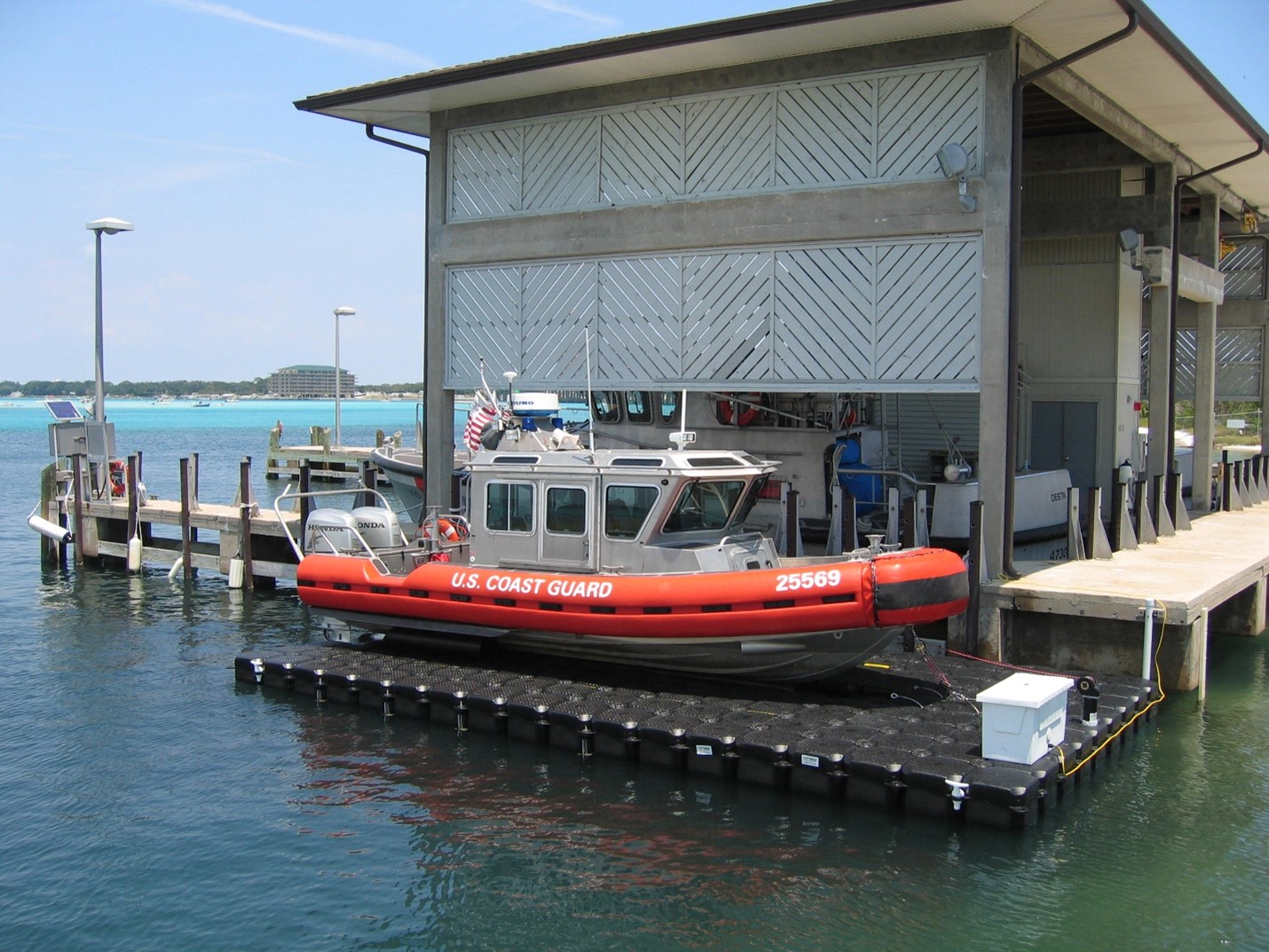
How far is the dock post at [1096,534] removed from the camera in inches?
524

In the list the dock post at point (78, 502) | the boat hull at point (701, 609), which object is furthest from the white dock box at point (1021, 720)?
the dock post at point (78, 502)

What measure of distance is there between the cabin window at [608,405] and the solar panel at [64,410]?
10063 millimetres

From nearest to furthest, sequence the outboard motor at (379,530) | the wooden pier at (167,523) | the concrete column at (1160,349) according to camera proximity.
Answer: the outboard motor at (379,530), the concrete column at (1160,349), the wooden pier at (167,523)

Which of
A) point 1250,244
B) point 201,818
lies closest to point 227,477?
point 1250,244

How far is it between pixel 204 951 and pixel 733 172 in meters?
10.0

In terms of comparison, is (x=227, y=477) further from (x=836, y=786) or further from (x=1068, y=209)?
(x=836, y=786)

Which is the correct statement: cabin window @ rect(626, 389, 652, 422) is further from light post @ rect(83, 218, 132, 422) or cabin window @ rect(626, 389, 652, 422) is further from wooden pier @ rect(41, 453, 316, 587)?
light post @ rect(83, 218, 132, 422)

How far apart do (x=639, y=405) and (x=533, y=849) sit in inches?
406

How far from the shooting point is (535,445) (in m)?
11.7

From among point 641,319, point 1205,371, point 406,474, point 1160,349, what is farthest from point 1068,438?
point 406,474

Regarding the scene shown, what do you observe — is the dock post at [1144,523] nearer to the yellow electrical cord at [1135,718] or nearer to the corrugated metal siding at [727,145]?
the yellow electrical cord at [1135,718]

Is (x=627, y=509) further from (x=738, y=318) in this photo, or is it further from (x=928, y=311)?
(x=928, y=311)

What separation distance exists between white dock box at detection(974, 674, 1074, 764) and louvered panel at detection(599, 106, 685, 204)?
25.4 feet

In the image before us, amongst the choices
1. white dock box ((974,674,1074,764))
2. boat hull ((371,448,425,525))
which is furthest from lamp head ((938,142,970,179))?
boat hull ((371,448,425,525))
